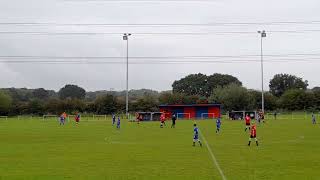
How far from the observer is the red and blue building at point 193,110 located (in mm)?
97062

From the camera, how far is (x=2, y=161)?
82.9 feet

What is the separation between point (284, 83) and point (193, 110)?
73437mm

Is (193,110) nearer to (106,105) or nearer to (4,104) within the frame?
(106,105)

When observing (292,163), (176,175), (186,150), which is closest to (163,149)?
(186,150)

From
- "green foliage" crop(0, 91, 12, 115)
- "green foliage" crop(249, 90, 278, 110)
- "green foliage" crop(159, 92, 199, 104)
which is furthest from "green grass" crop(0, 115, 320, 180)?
"green foliage" crop(159, 92, 199, 104)

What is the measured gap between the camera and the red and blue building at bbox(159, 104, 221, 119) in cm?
9706

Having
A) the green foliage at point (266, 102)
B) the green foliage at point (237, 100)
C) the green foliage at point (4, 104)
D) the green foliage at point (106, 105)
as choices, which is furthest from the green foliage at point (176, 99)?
the green foliage at point (4, 104)

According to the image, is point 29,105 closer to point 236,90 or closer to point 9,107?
point 9,107

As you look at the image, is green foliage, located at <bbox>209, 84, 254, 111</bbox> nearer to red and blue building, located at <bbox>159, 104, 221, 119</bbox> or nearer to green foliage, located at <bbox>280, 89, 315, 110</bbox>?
green foliage, located at <bbox>280, 89, 315, 110</bbox>

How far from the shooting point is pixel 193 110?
97.9 meters

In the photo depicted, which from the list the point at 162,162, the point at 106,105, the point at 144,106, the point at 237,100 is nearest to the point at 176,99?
the point at 144,106

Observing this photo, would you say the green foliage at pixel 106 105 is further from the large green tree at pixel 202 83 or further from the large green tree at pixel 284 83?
the large green tree at pixel 284 83

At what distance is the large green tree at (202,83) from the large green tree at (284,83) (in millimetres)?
12016

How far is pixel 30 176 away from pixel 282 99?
371 feet
